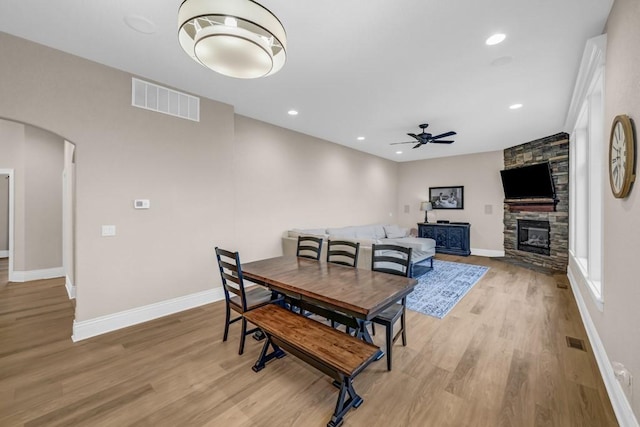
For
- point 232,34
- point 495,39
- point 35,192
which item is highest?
point 495,39

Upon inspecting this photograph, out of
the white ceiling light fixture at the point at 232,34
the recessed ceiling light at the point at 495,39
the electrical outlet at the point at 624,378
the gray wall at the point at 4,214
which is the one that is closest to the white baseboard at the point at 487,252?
the electrical outlet at the point at 624,378

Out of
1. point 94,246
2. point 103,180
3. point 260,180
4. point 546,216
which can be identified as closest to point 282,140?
point 260,180

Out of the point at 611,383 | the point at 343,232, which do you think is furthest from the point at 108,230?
the point at 611,383

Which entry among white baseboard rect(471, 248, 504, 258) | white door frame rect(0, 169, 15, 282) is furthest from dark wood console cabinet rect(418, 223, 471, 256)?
white door frame rect(0, 169, 15, 282)

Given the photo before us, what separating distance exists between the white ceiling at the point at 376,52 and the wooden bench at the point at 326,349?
8.23 ft

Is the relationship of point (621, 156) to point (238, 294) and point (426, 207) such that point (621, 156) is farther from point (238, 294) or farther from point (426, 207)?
point (426, 207)

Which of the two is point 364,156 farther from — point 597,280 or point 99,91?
point 99,91

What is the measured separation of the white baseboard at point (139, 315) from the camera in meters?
2.72

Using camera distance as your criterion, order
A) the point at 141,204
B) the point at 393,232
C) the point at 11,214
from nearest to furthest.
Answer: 1. the point at 141,204
2. the point at 11,214
3. the point at 393,232

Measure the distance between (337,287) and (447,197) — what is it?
272 inches

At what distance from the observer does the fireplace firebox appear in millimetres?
5789

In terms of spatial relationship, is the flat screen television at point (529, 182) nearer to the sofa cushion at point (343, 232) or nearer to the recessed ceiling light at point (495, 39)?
the sofa cushion at point (343, 232)

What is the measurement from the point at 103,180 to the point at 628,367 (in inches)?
184

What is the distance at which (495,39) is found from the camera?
2367 mm
